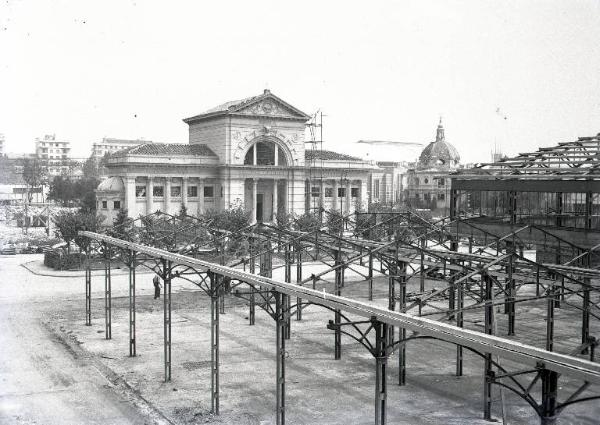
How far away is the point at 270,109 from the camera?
7450 centimetres

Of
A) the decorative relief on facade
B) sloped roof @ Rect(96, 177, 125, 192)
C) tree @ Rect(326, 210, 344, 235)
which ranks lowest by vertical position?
tree @ Rect(326, 210, 344, 235)

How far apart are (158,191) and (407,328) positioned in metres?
61.2

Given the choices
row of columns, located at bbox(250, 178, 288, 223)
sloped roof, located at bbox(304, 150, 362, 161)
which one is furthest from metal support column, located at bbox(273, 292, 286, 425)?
sloped roof, located at bbox(304, 150, 362, 161)

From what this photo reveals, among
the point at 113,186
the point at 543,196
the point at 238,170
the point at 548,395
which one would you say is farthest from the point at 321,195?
the point at 548,395

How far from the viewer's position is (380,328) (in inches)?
535

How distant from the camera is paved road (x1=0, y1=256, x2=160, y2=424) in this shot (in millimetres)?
18109

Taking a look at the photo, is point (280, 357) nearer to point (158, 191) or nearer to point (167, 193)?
point (167, 193)

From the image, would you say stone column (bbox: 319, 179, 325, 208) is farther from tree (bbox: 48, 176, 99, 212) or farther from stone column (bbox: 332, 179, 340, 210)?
tree (bbox: 48, 176, 99, 212)

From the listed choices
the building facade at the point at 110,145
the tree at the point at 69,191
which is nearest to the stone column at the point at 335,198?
the tree at the point at 69,191

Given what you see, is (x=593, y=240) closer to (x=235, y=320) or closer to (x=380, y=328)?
(x=235, y=320)

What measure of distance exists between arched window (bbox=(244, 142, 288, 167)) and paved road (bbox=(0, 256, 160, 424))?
45268mm

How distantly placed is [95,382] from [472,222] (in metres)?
22.1

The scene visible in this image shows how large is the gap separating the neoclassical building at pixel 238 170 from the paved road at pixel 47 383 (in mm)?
37771

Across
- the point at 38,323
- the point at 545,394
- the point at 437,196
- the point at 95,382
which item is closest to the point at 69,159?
the point at 437,196
